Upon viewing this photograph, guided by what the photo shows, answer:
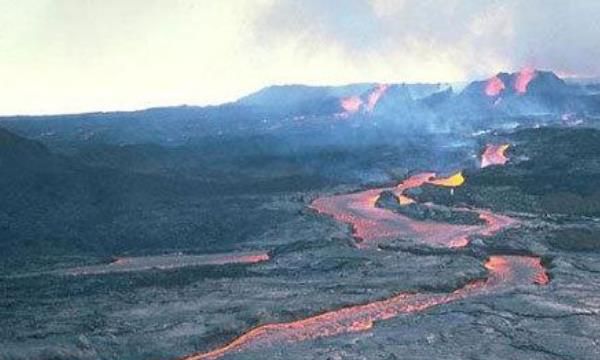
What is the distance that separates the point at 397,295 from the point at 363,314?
4.25 meters

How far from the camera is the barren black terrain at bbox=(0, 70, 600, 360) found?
1366 inches

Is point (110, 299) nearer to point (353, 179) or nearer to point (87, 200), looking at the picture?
point (87, 200)

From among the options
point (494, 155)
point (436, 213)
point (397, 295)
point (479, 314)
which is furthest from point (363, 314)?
point (494, 155)

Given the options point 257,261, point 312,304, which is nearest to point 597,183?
point 257,261

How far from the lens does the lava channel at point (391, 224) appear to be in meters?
60.9

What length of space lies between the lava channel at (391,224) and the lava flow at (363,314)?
10.6m

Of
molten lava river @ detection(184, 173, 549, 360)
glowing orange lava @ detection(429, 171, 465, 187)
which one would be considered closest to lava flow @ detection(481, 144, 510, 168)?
glowing orange lava @ detection(429, 171, 465, 187)

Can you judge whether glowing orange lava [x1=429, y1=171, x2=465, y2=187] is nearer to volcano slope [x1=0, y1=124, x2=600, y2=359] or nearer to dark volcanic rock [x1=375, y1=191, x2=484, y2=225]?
dark volcanic rock [x1=375, y1=191, x2=484, y2=225]

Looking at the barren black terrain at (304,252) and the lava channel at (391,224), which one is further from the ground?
the barren black terrain at (304,252)

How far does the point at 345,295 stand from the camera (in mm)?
42438

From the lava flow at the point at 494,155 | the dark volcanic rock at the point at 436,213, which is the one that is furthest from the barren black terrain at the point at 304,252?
the lava flow at the point at 494,155

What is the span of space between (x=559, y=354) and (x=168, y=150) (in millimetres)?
97696

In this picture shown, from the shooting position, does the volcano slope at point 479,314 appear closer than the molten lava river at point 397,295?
Yes

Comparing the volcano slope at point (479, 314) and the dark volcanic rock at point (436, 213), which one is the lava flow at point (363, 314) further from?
the dark volcanic rock at point (436, 213)
